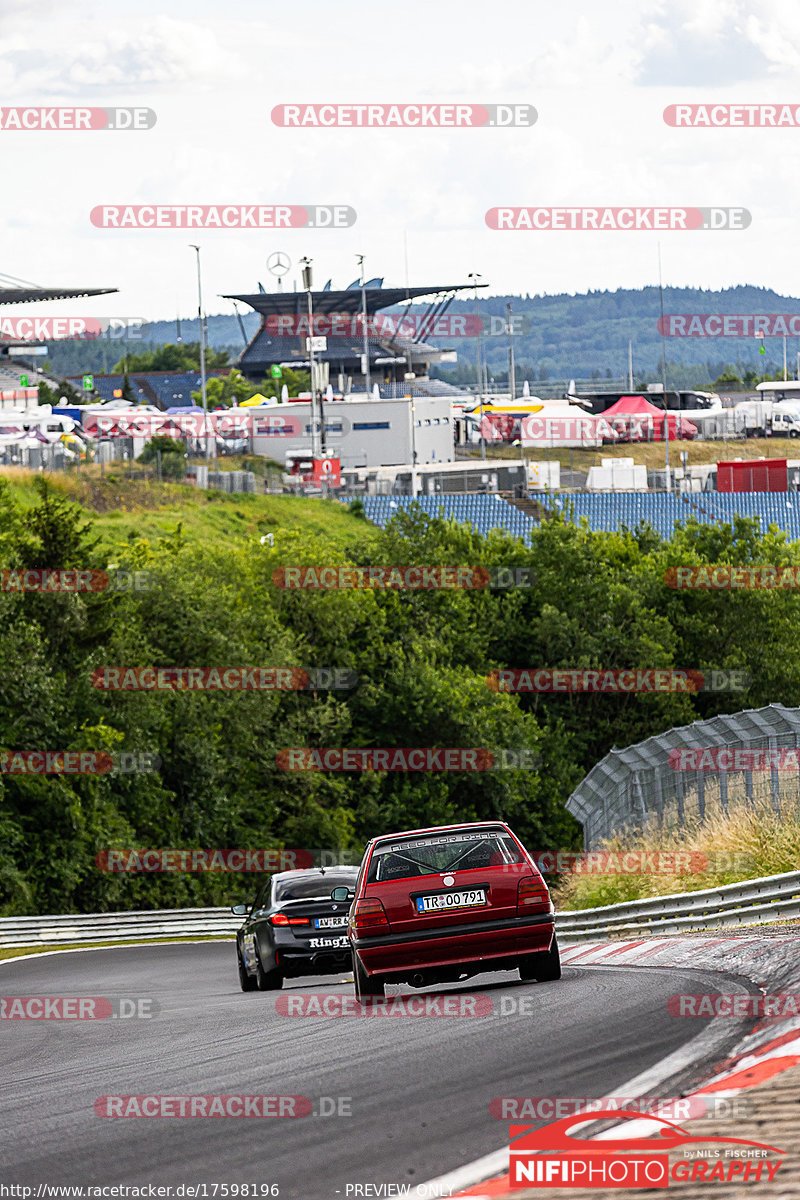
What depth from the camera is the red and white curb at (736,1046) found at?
5285 millimetres

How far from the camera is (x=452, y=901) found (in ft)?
34.9

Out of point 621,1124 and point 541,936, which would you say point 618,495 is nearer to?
point 541,936

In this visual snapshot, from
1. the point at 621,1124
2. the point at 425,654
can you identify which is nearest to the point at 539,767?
the point at 425,654

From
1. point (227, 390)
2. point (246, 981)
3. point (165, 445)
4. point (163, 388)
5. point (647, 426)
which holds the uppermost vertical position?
point (163, 388)

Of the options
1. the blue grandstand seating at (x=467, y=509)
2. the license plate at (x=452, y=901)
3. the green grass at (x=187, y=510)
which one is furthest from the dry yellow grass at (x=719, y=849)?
the blue grandstand seating at (x=467, y=509)

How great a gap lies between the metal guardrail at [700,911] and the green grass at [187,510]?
131 feet

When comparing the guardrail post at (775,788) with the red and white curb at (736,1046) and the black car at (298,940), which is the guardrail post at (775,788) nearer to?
the red and white curb at (736,1046)

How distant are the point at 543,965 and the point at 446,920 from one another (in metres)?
1.02

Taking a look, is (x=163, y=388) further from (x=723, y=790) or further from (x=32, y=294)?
(x=723, y=790)

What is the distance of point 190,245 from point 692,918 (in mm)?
71628

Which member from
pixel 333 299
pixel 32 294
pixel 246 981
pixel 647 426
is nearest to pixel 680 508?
pixel 647 426

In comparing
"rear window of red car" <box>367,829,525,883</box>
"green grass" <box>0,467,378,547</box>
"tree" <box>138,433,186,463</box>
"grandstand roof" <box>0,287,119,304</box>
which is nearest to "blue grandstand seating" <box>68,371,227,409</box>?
"grandstand roof" <box>0,287,119,304</box>

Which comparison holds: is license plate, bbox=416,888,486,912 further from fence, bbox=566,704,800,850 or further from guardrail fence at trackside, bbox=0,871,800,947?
fence, bbox=566,704,800,850

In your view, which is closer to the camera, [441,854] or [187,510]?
[441,854]
